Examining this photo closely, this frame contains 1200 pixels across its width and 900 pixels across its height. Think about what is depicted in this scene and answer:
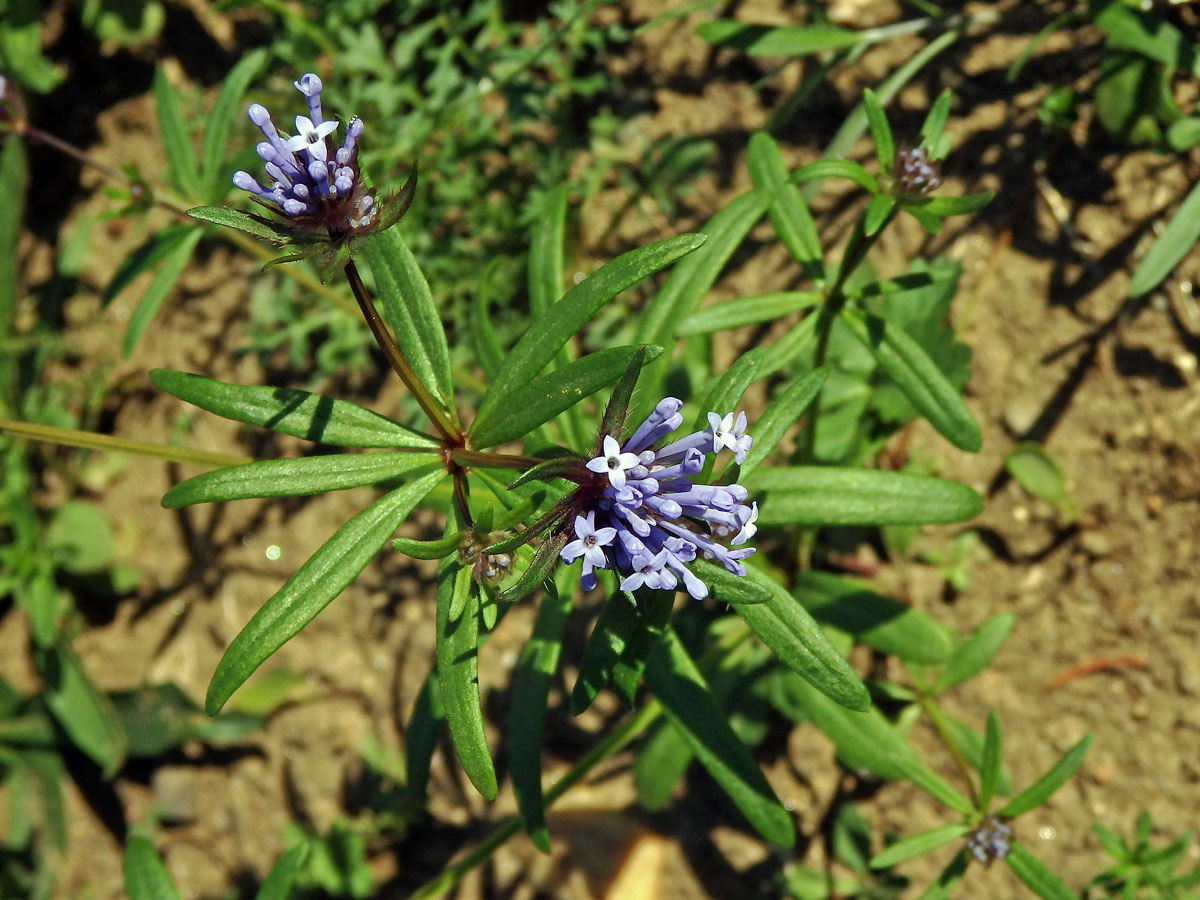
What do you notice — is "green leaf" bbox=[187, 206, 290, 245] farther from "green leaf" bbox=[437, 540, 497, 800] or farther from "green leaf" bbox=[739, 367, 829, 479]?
"green leaf" bbox=[739, 367, 829, 479]

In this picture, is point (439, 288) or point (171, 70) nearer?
point (439, 288)

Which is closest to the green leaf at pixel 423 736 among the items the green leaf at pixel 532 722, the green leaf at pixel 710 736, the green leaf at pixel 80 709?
the green leaf at pixel 532 722

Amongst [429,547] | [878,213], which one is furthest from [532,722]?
[878,213]

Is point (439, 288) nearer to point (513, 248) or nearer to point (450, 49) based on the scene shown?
point (513, 248)

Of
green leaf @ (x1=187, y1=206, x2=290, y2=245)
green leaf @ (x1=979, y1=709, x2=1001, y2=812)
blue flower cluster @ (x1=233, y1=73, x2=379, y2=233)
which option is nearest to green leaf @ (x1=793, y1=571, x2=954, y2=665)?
green leaf @ (x1=979, y1=709, x2=1001, y2=812)

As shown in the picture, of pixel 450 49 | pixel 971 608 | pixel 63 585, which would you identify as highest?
pixel 450 49

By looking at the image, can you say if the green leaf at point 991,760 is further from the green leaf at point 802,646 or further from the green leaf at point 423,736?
the green leaf at point 423,736

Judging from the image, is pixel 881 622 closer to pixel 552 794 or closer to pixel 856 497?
Result: pixel 856 497

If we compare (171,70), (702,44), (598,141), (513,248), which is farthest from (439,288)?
(171,70)
